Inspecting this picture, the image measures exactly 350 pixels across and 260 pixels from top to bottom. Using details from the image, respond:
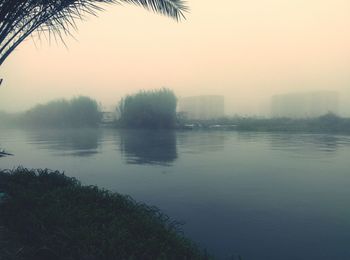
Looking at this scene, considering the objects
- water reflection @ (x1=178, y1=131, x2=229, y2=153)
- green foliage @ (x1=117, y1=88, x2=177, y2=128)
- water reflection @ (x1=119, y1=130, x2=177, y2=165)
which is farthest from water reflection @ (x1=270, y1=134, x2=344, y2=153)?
green foliage @ (x1=117, y1=88, x2=177, y2=128)

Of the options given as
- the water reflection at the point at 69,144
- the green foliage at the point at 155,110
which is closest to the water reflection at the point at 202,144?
the water reflection at the point at 69,144

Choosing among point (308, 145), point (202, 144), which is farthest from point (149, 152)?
point (308, 145)

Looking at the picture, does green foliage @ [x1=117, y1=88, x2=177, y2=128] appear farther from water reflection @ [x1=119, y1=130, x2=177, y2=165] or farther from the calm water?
the calm water

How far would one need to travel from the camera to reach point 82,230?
416 cm

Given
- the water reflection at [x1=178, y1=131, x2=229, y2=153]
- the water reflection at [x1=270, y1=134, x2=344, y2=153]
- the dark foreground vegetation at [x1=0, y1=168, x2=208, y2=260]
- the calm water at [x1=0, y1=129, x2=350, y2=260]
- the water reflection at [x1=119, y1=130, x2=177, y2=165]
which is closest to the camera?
the dark foreground vegetation at [x1=0, y1=168, x2=208, y2=260]

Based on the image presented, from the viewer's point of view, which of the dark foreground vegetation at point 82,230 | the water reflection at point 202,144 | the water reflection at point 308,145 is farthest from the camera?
the water reflection at point 202,144

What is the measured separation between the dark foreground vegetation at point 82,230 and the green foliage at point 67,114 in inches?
2600

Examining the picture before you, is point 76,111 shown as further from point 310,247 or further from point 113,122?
point 310,247

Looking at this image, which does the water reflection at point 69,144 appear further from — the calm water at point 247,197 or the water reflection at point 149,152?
the calm water at point 247,197

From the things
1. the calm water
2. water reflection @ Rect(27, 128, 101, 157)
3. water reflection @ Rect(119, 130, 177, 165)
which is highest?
water reflection @ Rect(27, 128, 101, 157)

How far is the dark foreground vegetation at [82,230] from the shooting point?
3699 millimetres

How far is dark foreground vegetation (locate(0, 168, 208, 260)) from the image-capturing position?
146 inches

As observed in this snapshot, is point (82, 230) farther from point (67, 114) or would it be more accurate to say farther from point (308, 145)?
point (67, 114)

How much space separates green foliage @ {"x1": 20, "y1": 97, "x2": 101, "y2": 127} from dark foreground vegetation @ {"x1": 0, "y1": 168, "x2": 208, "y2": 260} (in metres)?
66.0
